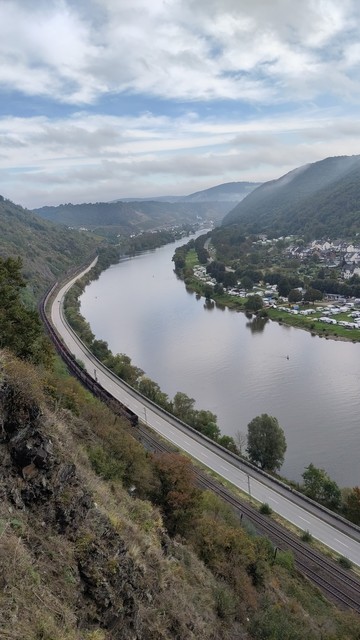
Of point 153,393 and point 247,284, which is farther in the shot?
point 247,284

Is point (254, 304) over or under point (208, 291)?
under

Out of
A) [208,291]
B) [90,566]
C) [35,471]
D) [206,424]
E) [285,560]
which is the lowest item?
[285,560]

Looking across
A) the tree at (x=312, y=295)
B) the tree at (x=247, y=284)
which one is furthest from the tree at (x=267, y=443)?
the tree at (x=247, y=284)

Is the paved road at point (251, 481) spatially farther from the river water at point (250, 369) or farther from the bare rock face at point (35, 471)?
the bare rock face at point (35, 471)

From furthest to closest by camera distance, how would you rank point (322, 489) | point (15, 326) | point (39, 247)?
point (39, 247) → point (322, 489) → point (15, 326)

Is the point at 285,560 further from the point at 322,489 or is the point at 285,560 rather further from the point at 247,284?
the point at 247,284

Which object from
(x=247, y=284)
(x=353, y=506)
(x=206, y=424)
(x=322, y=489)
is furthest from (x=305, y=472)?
(x=247, y=284)

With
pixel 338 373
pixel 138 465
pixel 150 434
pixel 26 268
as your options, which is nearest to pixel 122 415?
pixel 150 434

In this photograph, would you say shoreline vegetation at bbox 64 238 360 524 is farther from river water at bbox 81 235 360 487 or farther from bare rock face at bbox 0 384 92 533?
bare rock face at bbox 0 384 92 533

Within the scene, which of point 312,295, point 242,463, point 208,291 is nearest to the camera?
point 242,463
